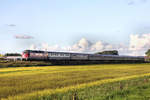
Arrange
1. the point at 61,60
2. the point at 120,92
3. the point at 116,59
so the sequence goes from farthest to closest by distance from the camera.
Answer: the point at 116,59, the point at 61,60, the point at 120,92

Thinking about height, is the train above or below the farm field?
above

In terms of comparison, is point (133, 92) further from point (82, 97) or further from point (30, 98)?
point (30, 98)

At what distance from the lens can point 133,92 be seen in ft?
47.1

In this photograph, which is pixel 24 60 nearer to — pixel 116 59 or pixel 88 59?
pixel 88 59

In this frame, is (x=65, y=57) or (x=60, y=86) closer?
(x=60, y=86)

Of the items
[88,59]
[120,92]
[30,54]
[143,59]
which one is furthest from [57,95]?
[143,59]

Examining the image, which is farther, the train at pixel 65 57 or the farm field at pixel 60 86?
the train at pixel 65 57

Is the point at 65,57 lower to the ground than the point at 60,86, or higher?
higher

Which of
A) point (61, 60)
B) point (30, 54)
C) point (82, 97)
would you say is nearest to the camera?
point (82, 97)

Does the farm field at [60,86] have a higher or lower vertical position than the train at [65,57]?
lower

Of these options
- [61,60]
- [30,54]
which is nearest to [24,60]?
[30,54]

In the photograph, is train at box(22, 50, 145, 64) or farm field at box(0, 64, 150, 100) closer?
farm field at box(0, 64, 150, 100)

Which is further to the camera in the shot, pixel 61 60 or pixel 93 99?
pixel 61 60

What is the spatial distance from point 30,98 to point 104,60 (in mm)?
73565
